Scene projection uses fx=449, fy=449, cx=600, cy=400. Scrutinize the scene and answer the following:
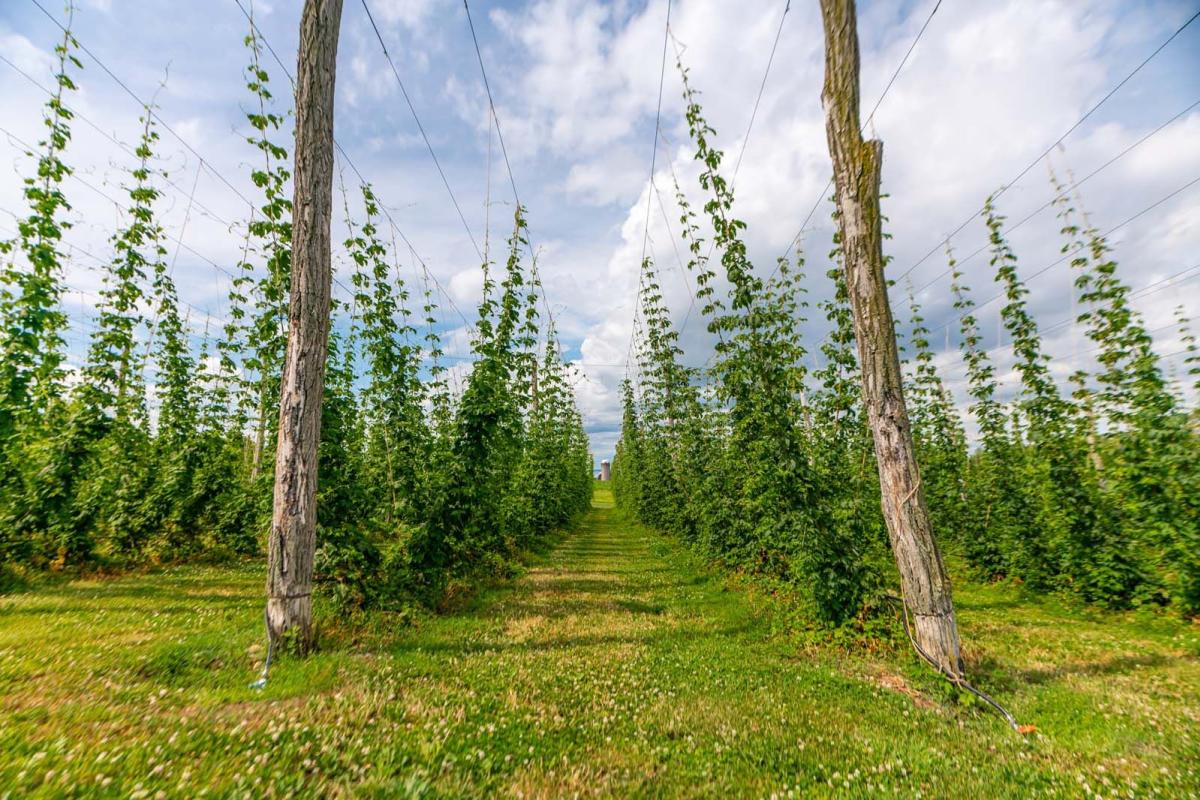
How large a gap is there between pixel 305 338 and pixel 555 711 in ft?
17.2

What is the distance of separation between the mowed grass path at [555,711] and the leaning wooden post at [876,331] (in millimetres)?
1182

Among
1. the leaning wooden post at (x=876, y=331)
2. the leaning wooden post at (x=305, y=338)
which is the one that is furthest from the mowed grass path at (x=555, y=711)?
the leaning wooden post at (x=876, y=331)

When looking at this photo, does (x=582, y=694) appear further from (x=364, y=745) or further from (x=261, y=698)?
(x=261, y=698)

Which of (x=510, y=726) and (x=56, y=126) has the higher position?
(x=56, y=126)

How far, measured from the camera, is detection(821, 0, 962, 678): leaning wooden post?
209 inches

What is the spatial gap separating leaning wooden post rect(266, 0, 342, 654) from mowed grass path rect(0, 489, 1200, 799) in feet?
2.90

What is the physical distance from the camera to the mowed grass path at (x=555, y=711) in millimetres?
3252

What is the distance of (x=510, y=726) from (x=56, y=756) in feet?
10.1

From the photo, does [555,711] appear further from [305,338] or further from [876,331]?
[876,331]

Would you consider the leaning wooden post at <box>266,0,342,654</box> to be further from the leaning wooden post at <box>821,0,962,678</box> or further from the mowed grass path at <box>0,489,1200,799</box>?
the leaning wooden post at <box>821,0,962,678</box>

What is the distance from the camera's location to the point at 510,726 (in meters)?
4.17

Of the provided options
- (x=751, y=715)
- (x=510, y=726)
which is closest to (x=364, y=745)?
(x=510, y=726)

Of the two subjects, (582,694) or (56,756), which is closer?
(56,756)

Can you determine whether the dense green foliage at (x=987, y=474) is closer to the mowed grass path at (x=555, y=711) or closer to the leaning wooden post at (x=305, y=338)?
the mowed grass path at (x=555, y=711)
